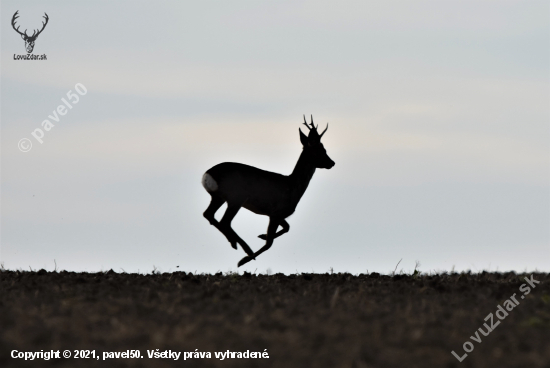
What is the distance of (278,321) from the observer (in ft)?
23.5

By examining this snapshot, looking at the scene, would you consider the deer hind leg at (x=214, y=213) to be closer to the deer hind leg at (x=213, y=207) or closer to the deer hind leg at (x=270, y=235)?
the deer hind leg at (x=213, y=207)

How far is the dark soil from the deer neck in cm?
398

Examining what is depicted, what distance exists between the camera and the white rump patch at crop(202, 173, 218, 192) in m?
14.1

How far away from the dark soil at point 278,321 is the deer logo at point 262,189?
3004 mm

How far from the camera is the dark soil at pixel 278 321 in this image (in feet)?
19.1

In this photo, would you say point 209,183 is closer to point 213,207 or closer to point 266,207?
point 213,207

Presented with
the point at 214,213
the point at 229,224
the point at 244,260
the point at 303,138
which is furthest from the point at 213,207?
the point at 303,138

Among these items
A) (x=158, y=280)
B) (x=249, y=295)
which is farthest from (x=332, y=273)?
(x=249, y=295)

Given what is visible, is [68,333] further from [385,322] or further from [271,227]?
[271,227]

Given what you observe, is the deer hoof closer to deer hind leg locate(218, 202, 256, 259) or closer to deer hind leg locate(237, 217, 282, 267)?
deer hind leg locate(237, 217, 282, 267)

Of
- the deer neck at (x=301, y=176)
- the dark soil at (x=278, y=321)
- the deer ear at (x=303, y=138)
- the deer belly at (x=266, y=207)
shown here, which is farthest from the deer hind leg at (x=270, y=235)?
the dark soil at (x=278, y=321)

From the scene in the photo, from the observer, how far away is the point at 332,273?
13.2 meters

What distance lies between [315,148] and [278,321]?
27.7ft

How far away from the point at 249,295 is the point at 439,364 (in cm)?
402
